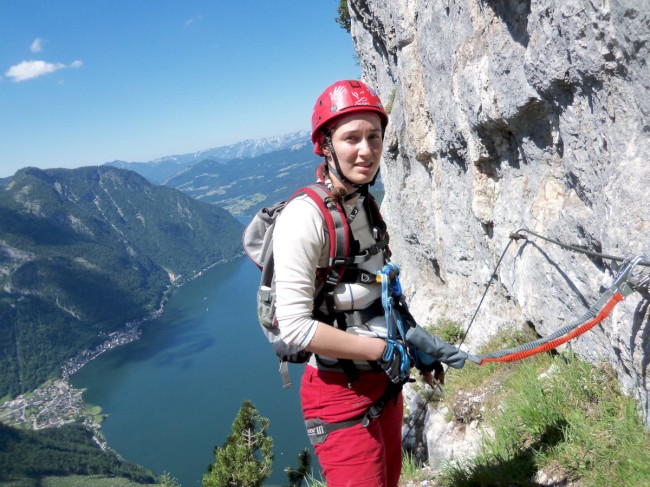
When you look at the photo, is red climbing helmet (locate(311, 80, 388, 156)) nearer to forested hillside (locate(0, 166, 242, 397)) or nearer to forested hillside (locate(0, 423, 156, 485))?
forested hillside (locate(0, 423, 156, 485))

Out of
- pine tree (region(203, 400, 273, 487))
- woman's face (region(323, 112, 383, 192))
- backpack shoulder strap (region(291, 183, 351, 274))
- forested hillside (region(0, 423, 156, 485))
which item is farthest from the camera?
forested hillside (region(0, 423, 156, 485))

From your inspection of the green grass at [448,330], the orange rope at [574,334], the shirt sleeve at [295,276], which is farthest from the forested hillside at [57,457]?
the shirt sleeve at [295,276]

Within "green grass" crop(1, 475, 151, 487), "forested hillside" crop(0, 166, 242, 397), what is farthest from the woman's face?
"forested hillside" crop(0, 166, 242, 397)

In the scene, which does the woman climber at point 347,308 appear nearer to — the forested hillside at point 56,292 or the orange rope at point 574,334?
the orange rope at point 574,334

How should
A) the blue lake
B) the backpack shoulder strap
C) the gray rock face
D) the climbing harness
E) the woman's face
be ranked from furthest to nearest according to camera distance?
the blue lake, the gray rock face, the climbing harness, the woman's face, the backpack shoulder strap

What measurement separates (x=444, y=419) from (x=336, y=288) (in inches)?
148

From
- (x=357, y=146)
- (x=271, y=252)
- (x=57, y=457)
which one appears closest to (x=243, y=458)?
(x=271, y=252)

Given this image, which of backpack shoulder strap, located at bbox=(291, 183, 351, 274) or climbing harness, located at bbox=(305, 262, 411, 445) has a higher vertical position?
backpack shoulder strap, located at bbox=(291, 183, 351, 274)

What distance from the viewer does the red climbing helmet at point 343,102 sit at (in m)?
2.27

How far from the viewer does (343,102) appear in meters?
2.28

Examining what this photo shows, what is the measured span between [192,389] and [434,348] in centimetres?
8172

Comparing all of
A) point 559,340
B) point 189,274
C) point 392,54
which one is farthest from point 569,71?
point 189,274

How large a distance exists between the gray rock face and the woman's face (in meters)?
1.69

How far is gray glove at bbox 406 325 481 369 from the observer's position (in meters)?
2.48
